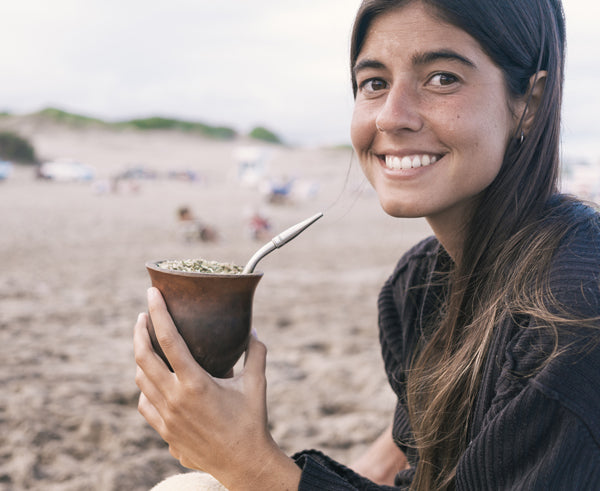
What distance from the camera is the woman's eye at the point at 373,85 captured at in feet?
4.20

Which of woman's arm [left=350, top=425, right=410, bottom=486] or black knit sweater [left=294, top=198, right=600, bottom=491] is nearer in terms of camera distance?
black knit sweater [left=294, top=198, right=600, bottom=491]

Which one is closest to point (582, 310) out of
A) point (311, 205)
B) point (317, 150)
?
point (311, 205)

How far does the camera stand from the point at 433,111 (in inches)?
45.8

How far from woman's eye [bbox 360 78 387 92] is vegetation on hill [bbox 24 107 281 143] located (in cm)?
4687

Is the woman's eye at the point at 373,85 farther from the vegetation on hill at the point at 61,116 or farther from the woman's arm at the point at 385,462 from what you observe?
the vegetation on hill at the point at 61,116

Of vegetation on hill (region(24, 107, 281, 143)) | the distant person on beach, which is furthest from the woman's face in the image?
vegetation on hill (region(24, 107, 281, 143))

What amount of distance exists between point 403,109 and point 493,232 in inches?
13.1

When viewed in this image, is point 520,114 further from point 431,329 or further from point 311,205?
point 311,205

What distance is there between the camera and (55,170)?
70.6ft

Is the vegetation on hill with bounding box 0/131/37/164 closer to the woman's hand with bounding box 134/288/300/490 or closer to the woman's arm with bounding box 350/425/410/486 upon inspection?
the woman's arm with bounding box 350/425/410/486

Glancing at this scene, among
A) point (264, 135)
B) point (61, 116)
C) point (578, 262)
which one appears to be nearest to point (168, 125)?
point (264, 135)

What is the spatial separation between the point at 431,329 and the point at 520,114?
1.86 feet

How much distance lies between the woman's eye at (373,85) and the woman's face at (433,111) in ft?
0.04

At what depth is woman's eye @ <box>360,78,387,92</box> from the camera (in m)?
1.28
